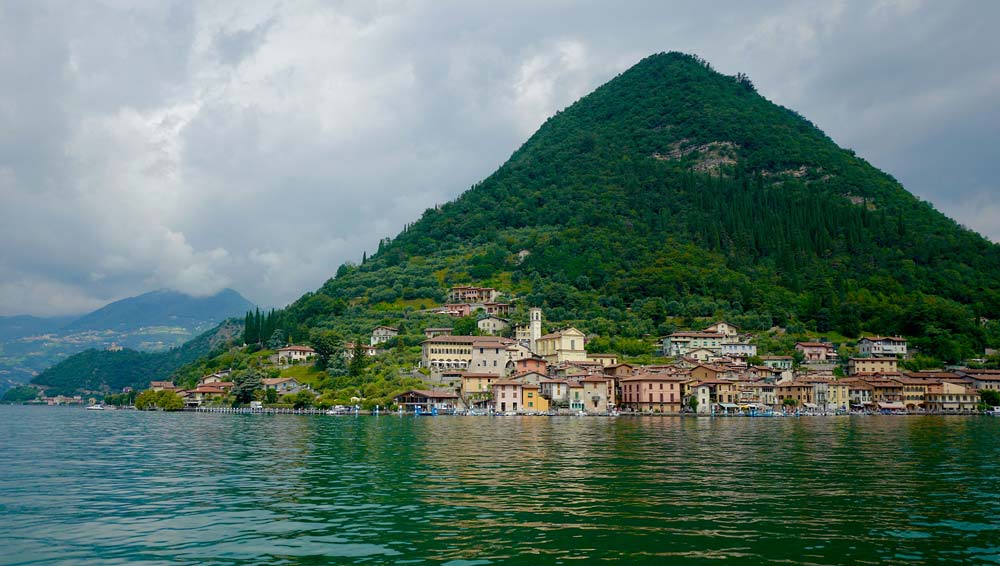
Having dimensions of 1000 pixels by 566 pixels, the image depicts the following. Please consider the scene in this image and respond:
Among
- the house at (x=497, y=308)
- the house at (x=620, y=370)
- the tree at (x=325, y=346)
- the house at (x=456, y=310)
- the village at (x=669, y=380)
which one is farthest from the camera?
the house at (x=456, y=310)

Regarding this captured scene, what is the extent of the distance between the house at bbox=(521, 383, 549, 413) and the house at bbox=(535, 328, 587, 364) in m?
15.7

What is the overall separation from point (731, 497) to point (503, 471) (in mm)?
10936

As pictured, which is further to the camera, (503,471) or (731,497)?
(503,471)

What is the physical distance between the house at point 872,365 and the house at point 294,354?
9263 cm

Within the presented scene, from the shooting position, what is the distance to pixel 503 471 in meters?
33.4

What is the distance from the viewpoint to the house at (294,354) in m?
132

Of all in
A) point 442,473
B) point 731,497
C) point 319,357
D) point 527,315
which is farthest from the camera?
point 527,315

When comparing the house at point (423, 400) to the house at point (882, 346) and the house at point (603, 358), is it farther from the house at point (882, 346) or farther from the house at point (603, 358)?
the house at point (882, 346)

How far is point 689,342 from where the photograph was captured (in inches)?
4941

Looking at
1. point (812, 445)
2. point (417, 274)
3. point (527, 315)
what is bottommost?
point (812, 445)

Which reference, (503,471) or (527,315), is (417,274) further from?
(503,471)

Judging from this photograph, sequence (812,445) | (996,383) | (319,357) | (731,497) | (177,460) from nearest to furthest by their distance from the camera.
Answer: (731,497)
(177,460)
(812,445)
(996,383)
(319,357)

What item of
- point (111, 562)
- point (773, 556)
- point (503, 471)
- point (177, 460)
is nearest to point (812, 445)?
point (503, 471)

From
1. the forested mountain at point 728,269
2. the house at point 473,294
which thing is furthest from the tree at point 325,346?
the house at point 473,294
